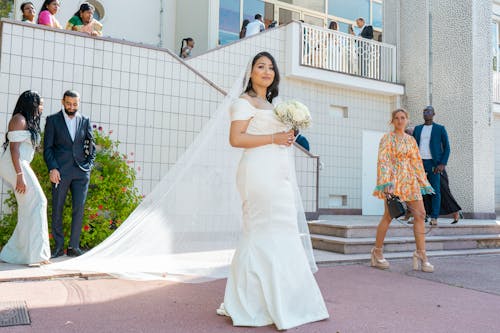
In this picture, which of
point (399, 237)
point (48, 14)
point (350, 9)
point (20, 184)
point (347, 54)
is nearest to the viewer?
point (20, 184)

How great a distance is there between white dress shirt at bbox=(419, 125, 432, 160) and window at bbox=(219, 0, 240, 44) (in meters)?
6.63

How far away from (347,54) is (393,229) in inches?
240

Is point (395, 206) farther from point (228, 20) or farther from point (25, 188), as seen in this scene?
point (228, 20)

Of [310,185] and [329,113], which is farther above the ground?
[329,113]

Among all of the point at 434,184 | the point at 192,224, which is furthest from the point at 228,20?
the point at 192,224

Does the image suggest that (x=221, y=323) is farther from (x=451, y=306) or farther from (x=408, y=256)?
(x=408, y=256)

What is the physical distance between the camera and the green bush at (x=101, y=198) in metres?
5.89

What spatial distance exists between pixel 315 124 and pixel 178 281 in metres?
7.94

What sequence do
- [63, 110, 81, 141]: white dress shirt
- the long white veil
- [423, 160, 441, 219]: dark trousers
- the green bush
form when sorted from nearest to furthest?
the long white veil < [63, 110, 81, 141]: white dress shirt < the green bush < [423, 160, 441, 219]: dark trousers

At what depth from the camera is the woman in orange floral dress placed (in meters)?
5.56

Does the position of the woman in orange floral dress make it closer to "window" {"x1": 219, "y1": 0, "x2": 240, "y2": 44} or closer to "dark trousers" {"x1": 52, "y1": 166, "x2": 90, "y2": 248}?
"dark trousers" {"x1": 52, "y1": 166, "x2": 90, "y2": 248}

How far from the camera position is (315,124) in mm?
11617

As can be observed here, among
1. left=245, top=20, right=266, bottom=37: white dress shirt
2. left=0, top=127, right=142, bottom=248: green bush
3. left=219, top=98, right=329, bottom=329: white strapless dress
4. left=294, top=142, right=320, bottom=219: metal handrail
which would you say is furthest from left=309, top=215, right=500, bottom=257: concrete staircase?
left=245, top=20, right=266, bottom=37: white dress shirt

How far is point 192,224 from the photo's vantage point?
163 inches
